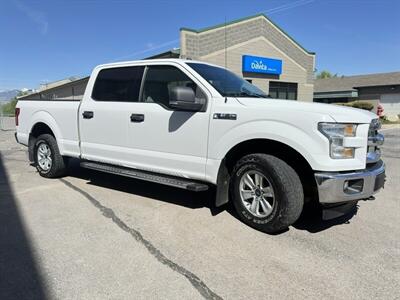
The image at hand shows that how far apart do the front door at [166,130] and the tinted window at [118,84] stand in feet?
0.57

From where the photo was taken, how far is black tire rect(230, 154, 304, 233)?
12.5 feet

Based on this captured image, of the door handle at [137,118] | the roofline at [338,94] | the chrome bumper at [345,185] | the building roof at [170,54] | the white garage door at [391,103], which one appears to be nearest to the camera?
the chrome bumper at [345,185]

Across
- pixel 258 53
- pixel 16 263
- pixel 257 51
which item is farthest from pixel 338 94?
pixel 16 263

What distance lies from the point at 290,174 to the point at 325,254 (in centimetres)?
90

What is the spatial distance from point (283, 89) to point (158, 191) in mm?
20213

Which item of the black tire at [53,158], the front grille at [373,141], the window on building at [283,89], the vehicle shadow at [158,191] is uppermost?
the window on building at [283,89]

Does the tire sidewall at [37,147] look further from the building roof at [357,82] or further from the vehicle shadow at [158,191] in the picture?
the building roof at [357,82]

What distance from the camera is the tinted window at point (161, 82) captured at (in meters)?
4.82

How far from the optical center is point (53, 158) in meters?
6.48

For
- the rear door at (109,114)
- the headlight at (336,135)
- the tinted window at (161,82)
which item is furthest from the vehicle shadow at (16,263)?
the headlight at (336,135)

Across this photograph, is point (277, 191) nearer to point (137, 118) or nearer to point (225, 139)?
point (225, 139)

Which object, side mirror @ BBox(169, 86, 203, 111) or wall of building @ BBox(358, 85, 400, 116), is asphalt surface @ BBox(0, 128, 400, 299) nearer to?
side mirror @ BBox(169, 86, 203, 111)

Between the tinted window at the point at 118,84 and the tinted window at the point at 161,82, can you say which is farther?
the tinted window at the point at 118,84

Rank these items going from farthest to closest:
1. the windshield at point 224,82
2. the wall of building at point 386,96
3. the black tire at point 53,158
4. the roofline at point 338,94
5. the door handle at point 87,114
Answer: the roofline at point 338,94, the wall of building at point 386,96, the black tire at point 53,158, the door handle at point 87,114, the windshield at point 224,82
